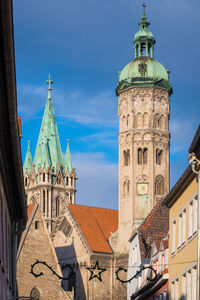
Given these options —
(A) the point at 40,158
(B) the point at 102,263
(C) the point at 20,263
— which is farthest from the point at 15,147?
(A) the point at 40,158

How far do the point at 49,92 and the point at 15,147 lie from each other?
9989 centimetres

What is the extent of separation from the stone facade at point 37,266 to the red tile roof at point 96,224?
10.5 m

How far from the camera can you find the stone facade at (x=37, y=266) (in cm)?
6450

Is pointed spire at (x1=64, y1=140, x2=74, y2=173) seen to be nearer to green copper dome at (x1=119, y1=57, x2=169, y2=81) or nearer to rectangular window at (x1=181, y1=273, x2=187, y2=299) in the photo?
green copper dome at (x1=119, y1=57, x2=169, y2=81)

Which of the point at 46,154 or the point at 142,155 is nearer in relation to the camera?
the point at 142,155

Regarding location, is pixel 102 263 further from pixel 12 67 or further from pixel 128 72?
pixel 12 67

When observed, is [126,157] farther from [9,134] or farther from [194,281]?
[9,134]

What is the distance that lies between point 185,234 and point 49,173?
279 ft

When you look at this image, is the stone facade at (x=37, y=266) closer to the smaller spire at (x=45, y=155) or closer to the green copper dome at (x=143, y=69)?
the green copper dome at (x=143, y=69)

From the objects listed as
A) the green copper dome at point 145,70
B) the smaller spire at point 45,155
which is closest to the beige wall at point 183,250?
the green copper dome at point 145,70

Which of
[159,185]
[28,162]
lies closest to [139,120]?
[159,185]

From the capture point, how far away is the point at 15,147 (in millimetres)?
15906

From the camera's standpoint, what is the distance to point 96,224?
83.6 meters

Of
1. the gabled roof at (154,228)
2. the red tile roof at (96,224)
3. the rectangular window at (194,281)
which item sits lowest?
the rectangular window at (194,281)
